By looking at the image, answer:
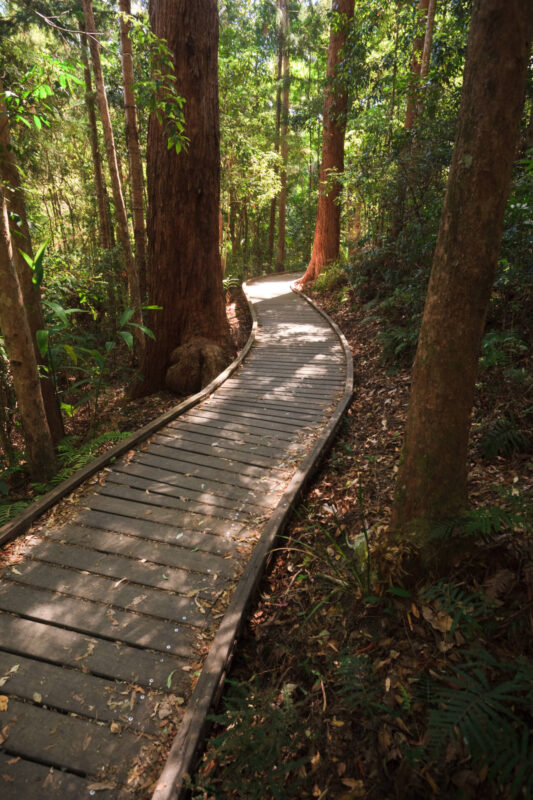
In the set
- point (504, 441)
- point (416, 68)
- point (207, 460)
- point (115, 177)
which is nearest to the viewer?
point (504, 441)

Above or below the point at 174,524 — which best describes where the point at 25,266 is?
above

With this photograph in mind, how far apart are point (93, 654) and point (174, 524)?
48.0 inches

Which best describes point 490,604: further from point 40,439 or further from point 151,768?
point 40,439

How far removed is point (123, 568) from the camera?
3.09m

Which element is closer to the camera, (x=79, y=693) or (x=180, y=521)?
(x=79, y=693)

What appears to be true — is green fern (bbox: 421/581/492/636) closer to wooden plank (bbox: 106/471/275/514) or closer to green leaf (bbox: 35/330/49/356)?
wooden plank (bbox: 106/471/275/514)

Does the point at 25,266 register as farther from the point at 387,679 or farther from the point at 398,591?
the point at 387,679

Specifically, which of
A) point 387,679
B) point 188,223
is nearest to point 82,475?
point 387,679

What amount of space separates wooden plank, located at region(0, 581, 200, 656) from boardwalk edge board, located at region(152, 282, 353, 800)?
22 cm

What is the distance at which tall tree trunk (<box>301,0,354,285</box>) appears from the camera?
34.6ft

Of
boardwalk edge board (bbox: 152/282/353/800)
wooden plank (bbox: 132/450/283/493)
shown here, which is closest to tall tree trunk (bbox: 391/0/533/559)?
boardwalk edge board (bbox: 152/282/353/800)

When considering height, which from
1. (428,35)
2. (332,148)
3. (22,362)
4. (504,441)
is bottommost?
(504,441)

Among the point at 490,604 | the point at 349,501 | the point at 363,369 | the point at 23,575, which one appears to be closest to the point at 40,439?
the point at 23,575

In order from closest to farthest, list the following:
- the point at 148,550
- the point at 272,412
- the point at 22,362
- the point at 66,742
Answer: the point at 66,742 < the point at 148,550 < the point at 22,362 < the point at 272,412
